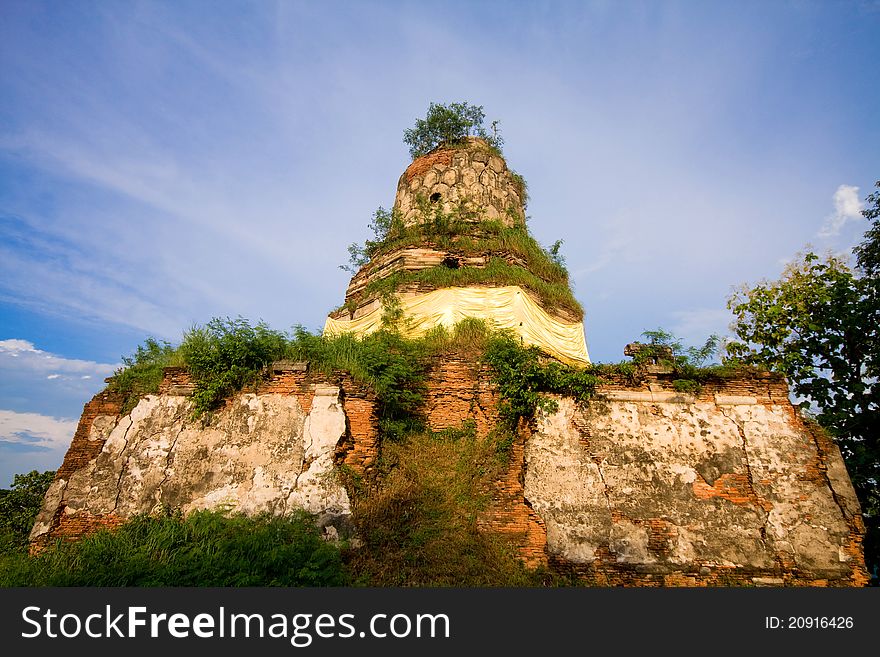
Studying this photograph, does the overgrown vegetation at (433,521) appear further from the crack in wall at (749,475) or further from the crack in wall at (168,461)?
the crack in wall at (749,475)

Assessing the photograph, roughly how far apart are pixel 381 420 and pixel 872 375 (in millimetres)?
9819

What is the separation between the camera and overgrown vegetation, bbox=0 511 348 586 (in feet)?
17.5

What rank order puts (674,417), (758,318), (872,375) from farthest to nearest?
(758,318), (872,375), (674,417)

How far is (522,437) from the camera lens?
24.7 ft

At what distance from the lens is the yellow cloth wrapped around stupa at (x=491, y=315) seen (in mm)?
10648

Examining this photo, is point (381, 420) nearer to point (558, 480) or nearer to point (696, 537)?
point (558, 480)

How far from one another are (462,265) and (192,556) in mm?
8543

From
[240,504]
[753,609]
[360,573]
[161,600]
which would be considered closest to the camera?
[161,600]

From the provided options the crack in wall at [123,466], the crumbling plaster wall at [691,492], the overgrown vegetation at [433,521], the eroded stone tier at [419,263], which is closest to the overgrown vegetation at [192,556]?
the crack in wall at [123,466]

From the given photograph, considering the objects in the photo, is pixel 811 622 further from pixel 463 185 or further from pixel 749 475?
pixel 463 185

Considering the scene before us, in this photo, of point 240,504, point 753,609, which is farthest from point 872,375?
point 240,504

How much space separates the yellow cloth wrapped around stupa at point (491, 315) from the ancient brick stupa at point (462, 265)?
0.07ft

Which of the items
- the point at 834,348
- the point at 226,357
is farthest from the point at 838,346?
the point at 226,357

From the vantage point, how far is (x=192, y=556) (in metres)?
5.64
